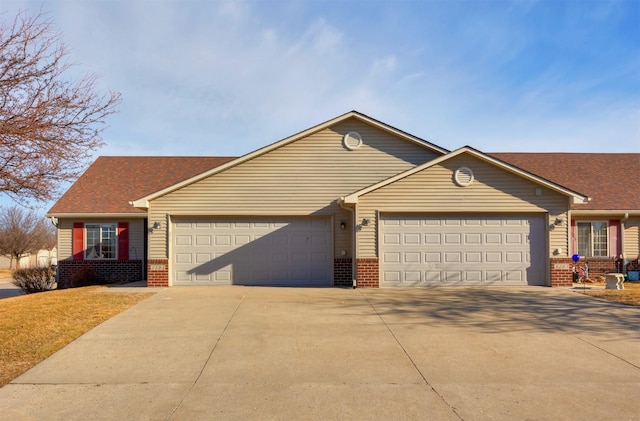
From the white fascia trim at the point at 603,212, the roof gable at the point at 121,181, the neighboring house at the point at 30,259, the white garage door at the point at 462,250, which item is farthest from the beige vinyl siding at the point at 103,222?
the neighboring house at the point at 30,259

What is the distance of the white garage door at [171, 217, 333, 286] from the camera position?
47.8ft

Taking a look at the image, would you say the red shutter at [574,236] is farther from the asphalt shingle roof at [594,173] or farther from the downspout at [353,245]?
the downspout at [353,245]

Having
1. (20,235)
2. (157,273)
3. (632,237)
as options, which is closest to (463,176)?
(632,237)

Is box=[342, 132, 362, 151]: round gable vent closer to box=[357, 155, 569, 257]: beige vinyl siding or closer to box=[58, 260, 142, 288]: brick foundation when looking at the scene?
box=[357, 155, 569, 257]: beige vinyl siding

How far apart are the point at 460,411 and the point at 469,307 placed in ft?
19.5

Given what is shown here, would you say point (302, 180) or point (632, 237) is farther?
point (632, 237)

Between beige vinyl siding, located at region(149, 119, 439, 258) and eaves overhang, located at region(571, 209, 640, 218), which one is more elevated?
beige vinyl siding, located at region(149, 119, 439, 258)

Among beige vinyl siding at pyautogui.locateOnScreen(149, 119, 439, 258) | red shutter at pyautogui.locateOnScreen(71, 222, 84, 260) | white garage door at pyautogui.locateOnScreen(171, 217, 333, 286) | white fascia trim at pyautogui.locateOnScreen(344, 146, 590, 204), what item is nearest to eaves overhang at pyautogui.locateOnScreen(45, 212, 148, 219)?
red shutter at pyautogui.locateOnScreen(71, 222, 84, 260)

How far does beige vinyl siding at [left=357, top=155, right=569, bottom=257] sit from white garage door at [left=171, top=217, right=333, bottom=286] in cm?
→ 185

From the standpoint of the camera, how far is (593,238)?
1667 centimetres

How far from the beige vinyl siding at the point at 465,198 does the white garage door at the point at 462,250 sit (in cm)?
29

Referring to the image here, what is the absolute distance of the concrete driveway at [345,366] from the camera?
15.9 ft

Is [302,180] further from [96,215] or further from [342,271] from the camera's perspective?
[96,215]

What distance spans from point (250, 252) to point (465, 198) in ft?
22.9
